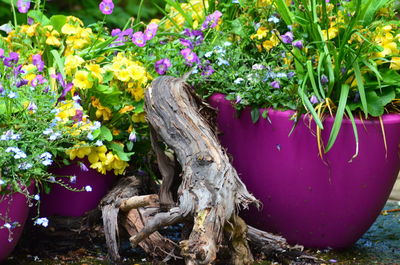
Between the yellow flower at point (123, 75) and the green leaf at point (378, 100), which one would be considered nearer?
the green leaf at point (378, 100)

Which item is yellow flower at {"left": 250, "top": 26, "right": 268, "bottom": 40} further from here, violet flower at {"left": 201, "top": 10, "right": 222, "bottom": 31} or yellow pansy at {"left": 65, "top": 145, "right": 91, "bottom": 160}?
yellow pansy at {"left": 65, "top": 145, "right": 91, "bottom": 160}

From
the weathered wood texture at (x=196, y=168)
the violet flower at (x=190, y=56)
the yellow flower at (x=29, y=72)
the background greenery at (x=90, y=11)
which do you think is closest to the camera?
the weathered wood texture at (x=196, y=168)

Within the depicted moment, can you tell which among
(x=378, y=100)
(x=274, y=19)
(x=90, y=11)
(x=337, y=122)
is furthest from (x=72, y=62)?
(x=90, y=11)

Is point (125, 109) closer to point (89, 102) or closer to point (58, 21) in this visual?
point (89, 102)

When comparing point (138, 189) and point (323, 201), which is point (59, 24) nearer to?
point (138, 189)

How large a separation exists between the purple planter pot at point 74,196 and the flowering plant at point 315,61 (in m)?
0.56

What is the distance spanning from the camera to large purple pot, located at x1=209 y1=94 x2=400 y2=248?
2670mm

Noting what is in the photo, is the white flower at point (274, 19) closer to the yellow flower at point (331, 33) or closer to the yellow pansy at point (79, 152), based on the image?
the yellow flower at point (331, 33)

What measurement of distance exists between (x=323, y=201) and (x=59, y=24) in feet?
4.26

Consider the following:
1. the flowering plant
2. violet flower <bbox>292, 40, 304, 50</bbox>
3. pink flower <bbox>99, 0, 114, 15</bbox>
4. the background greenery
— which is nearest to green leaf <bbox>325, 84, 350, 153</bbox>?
the flowering plant

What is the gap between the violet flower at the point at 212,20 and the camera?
10.2 ft

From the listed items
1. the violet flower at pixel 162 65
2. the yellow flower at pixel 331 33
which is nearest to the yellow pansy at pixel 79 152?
the violet flower at pixel 162 65

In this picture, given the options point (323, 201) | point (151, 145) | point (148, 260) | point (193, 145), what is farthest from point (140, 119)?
point (323, 201)

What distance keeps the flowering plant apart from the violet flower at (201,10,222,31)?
0.12 m
